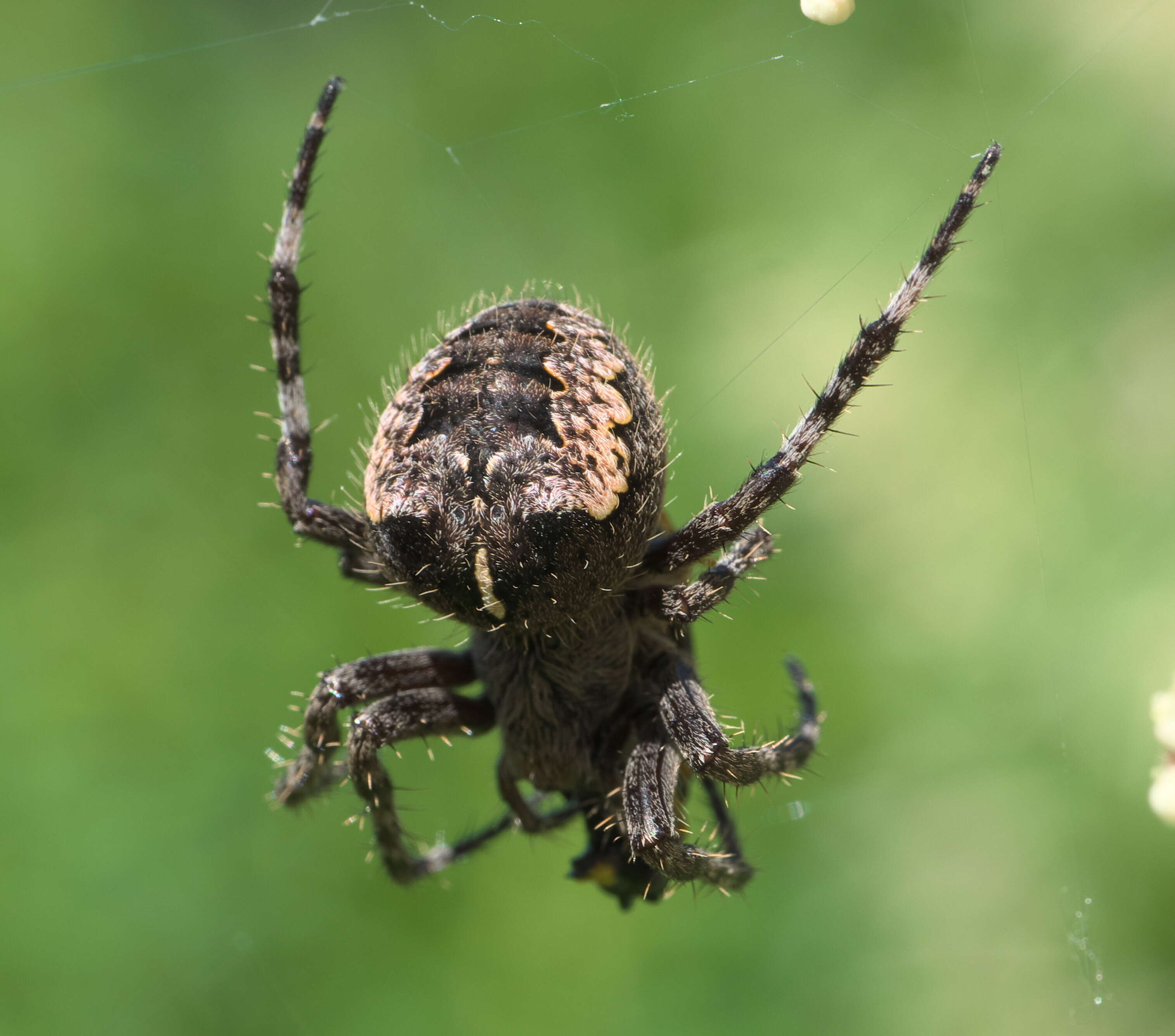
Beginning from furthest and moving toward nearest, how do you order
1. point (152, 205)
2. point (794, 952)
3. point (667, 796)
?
1. point (152, 205)
2. point (794, 952)
3. point (667, 796)

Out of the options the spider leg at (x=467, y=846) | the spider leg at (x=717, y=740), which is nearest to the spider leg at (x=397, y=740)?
the spider leg at (x=467, y=846)

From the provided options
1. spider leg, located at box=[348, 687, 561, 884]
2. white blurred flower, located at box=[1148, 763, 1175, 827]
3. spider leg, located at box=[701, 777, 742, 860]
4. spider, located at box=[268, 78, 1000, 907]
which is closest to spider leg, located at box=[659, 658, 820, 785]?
spider, located at box=[268, 78, 1000, 907]

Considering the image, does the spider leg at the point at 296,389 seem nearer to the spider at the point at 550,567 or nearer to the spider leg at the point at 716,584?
the spider at the point at 550,567

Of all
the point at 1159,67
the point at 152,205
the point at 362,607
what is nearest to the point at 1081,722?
the point at 1159,67

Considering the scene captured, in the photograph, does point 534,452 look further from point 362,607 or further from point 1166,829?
point 362,607

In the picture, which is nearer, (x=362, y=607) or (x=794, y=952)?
(x=794, y=952)

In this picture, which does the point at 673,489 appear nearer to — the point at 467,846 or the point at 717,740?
the point at 467,846
